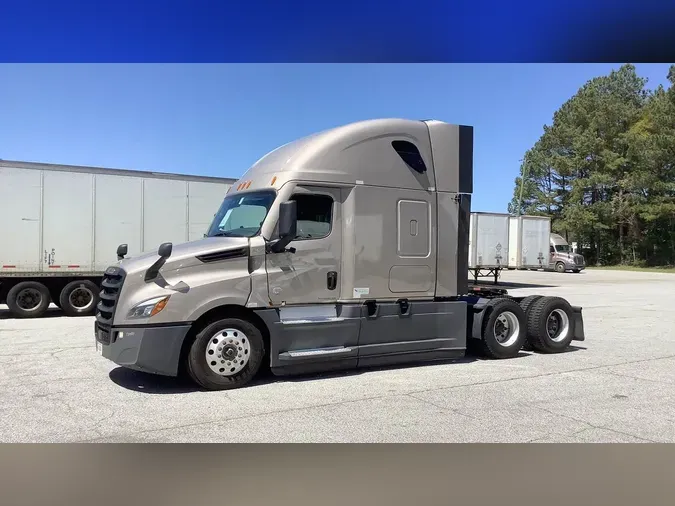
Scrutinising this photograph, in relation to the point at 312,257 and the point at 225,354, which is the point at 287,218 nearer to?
the point at 312,257

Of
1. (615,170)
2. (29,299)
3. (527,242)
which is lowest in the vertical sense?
(29,299)

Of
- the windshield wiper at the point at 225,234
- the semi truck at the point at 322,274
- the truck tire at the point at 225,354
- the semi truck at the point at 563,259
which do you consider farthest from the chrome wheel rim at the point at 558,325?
the semi truck at the point at 563,259

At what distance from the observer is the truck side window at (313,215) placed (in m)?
7.06

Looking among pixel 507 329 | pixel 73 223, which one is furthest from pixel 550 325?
pixel 73 223

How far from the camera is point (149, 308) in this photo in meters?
6.25

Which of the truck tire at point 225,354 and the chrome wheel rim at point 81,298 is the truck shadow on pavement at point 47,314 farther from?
the truck tire at point 225,354

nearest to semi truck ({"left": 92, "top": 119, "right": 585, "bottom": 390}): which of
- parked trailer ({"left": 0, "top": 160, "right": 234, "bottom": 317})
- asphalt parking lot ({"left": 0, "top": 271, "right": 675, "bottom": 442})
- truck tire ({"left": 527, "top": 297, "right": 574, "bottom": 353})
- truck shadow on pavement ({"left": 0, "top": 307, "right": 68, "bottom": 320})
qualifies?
asphalt parking lot ({"left": 0, "top": 271, "right": 675, "bottom": 442})

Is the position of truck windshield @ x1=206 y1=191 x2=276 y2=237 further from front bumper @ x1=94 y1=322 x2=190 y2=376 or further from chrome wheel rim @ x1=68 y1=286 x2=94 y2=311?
chrome wheel rim @ x1=68 y1=286 x2=94 y2=311

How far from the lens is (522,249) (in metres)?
27.2

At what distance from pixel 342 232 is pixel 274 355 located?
1794 millimetres

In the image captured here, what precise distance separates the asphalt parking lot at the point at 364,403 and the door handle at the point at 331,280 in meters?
1.20

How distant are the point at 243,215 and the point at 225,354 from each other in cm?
186

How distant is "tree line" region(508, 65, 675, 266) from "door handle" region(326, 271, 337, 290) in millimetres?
47810

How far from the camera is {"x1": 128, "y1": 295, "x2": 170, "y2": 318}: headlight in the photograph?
246 inches
